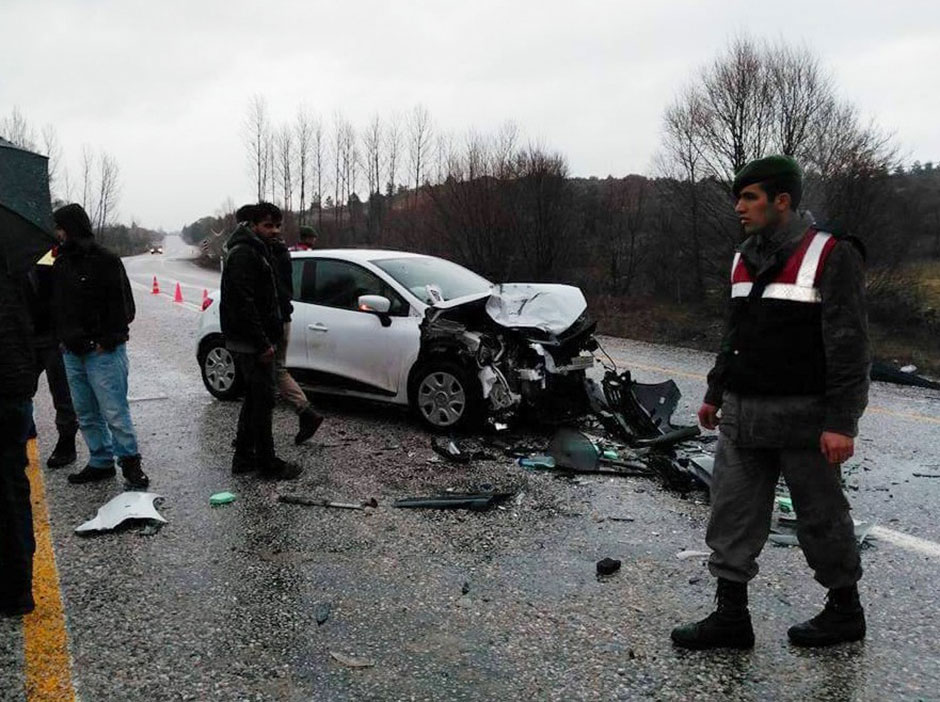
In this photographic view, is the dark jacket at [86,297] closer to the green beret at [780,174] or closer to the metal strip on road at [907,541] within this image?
the green beret at [780,174]

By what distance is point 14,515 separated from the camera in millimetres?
3408

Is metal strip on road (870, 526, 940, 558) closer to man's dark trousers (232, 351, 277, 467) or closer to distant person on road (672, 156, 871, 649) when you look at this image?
distant person on road (672, 156, 871, 649)

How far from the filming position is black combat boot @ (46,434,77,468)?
5.75 metres

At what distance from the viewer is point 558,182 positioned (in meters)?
20.2

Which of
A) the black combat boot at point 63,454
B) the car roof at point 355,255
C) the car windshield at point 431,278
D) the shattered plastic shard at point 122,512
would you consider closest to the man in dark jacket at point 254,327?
the shattered plastic shard at point 122,512

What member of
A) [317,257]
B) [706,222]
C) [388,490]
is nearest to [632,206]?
[706,222]

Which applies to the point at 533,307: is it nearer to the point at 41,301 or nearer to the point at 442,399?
the point at 442,399

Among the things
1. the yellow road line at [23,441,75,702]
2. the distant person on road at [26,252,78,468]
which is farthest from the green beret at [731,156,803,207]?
the distant person on road at [26,252,78,468]

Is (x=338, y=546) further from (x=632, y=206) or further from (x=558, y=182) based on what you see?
(x=632, y=206)

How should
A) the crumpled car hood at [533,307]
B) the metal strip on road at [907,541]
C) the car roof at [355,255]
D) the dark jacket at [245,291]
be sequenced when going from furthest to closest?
the car roof at [355,255], the crumpled car hood at [533,307], the dark jacket at [245,291], the metal strip on road at [907,541]

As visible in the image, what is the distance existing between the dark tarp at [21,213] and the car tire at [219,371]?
14.5 feet

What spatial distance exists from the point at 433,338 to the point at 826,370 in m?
4.10

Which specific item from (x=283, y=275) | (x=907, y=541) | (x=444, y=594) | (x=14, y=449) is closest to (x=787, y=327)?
(x=444, y=594)

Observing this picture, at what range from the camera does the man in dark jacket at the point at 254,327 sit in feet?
17.1
